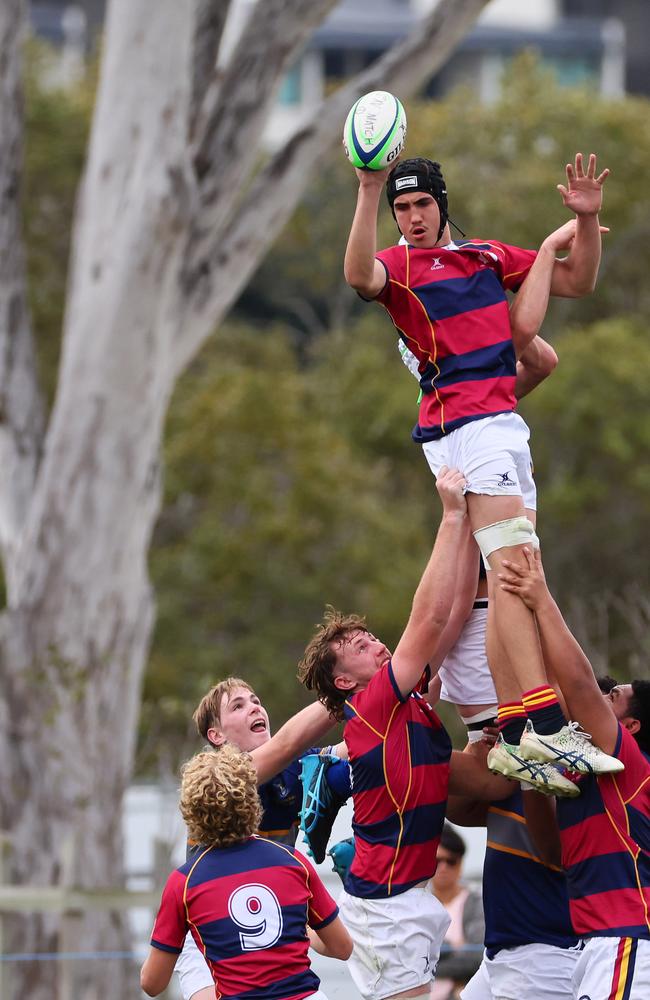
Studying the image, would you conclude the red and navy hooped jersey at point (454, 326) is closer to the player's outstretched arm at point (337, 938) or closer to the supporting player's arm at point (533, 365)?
the supporting player's arm at point (533, 365)

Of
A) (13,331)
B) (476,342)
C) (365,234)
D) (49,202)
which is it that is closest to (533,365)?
(476,342)

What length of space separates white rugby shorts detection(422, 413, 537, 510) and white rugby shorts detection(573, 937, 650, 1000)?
1.32 meters

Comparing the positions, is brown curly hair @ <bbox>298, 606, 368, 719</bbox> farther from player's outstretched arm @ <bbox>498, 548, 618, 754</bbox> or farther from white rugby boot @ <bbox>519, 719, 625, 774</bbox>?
white rugby boot @ <bbox>519, 719, 625, 774</bbox>

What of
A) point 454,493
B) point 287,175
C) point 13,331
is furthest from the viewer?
point 13,331

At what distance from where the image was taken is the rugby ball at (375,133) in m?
4.88

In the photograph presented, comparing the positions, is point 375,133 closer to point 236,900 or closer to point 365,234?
point 365,234

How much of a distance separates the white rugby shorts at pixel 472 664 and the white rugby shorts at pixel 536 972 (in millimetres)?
771

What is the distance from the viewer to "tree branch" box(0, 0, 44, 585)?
12.9 m

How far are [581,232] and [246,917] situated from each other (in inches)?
92.2

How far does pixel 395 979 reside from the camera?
16.1 feet

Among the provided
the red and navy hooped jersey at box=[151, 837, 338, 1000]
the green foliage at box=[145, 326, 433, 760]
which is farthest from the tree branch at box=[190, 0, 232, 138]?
the green foliage at box=[145, 326, 433, 760]

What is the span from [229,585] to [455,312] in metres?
16.2

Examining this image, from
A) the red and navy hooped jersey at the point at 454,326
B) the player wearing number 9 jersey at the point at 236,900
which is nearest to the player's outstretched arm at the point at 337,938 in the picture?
the player wearing number 9 jersey at the point at 236,900

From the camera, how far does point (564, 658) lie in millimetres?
4738
